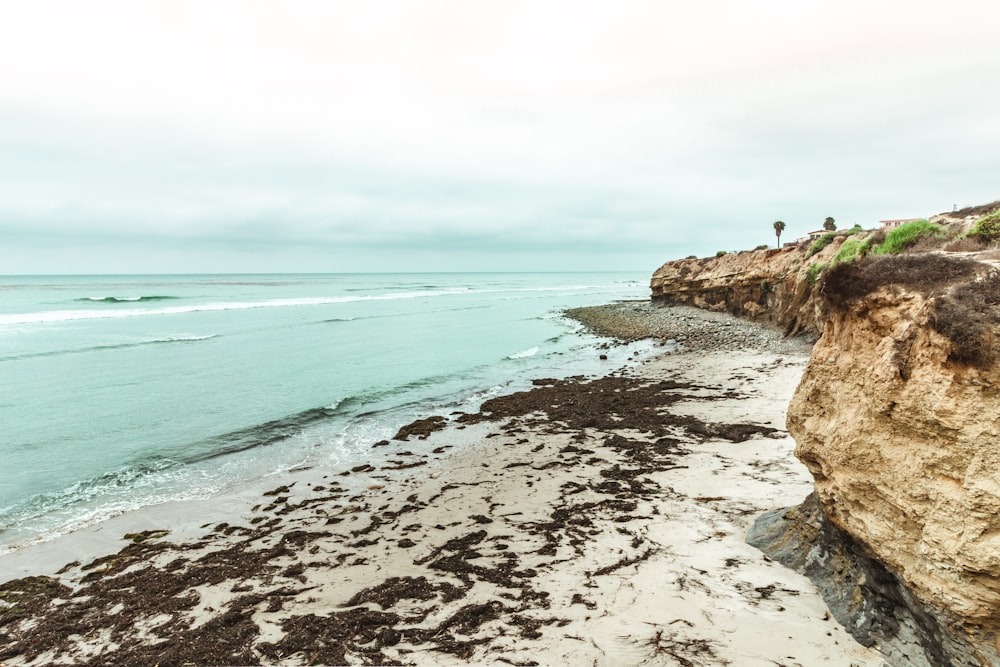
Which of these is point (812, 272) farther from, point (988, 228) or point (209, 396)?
point (209, 396)

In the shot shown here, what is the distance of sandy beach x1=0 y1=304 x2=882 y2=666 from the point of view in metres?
4.89

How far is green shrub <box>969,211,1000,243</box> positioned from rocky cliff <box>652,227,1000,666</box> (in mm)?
3680

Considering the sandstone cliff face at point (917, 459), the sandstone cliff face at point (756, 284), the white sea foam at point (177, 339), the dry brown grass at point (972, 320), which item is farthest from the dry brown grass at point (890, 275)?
the white sea foam at point (177, 339)

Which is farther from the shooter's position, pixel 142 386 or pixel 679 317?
pixel 679 317

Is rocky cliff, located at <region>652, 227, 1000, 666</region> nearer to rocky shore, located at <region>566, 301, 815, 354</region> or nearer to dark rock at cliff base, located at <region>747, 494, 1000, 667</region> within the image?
dark rock at cliff base, located at <region>747, 494, 1000, 667</region>

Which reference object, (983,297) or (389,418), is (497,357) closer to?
(389,418)

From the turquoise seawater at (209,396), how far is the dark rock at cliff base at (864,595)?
9.37 meters

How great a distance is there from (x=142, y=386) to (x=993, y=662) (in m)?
25.4

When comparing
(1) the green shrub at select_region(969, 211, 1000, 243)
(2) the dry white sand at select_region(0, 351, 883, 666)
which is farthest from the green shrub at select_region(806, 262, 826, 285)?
(1) the green shrub at select_region(969, 211, 1000, 243)

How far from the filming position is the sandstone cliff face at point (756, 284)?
24.5 meters

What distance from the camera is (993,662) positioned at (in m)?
3.39

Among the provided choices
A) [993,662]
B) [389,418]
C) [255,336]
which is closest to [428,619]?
[993,662]

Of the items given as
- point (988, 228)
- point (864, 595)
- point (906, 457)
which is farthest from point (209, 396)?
point (988, 228)

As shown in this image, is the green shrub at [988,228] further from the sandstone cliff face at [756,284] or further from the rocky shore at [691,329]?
the rocky shore at [691,329]
